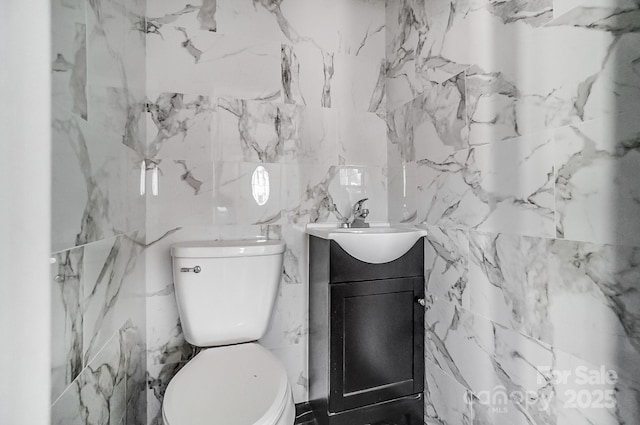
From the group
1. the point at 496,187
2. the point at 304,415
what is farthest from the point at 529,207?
the point at 304,415

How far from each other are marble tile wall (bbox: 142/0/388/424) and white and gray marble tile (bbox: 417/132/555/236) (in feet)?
1.44

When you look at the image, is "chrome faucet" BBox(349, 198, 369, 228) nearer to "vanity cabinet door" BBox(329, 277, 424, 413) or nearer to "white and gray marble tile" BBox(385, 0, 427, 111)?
"vanity cabinet door" BBox(329, 277, 424, 413)

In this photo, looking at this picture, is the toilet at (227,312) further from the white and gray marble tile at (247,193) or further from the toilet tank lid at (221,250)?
the white and gray marble tile at (247,193)

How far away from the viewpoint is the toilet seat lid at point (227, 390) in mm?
814

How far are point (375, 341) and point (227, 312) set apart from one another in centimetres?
63

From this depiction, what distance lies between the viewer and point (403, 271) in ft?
4.46

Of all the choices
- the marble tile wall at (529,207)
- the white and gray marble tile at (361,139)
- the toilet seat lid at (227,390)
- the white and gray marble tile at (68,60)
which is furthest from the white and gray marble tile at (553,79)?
the white and gray marble tile at (68,60)

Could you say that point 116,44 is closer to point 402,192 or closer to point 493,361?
point 402,192

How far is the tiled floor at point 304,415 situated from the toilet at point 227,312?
489 millimetres

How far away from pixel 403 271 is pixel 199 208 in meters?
0.95

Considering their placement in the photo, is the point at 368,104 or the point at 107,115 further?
the point at 368,104

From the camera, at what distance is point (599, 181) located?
0.74 m
